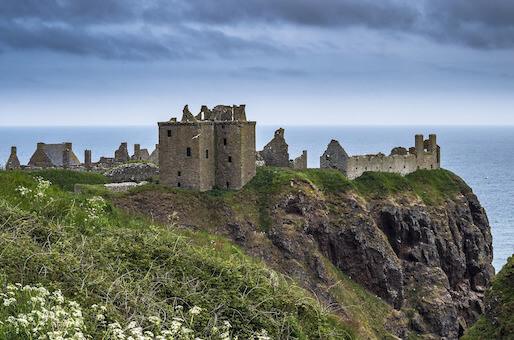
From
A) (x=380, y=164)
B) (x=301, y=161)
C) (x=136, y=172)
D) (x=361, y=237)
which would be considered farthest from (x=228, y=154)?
(x=380, y=164)

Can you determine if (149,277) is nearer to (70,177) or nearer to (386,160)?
(70,177)

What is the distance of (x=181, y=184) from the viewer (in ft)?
169

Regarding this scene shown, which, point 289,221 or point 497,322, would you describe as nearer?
point 497,322

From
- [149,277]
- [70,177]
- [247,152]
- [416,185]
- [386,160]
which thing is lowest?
[416,185]

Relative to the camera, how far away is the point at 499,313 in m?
40.2

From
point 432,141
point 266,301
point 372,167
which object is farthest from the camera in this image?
point 432,141

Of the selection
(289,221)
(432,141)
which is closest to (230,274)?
(289,221)

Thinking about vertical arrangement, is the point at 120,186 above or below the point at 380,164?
below

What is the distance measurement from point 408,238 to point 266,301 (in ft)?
145

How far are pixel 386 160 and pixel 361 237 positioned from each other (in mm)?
15846

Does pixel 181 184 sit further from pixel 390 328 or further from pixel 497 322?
pixel 497 322

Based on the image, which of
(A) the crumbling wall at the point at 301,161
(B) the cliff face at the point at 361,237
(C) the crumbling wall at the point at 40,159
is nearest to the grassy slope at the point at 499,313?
(B) the cliff face at the point at 361,237

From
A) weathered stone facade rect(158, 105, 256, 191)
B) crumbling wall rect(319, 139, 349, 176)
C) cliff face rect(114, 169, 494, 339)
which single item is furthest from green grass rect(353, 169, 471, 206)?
weathered stone facade rect(158, 105, 256, 191)

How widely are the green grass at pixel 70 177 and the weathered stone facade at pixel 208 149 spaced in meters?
6.71
